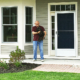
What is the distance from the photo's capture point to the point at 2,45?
30.9 feet

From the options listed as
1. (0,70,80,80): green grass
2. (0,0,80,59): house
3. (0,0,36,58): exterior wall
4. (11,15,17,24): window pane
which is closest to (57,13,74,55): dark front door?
(0,0,80,59): house

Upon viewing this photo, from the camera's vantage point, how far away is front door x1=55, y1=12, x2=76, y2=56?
9.47m

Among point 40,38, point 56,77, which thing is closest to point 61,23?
point 40,38

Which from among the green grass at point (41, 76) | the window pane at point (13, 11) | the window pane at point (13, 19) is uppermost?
the window pane at point (13, 11)

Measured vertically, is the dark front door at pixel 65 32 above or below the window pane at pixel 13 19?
below

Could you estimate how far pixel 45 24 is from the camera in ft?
31.1

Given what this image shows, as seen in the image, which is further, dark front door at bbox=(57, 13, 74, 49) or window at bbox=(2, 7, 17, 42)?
dark front door at bbox=(57, 13, 74, 49)

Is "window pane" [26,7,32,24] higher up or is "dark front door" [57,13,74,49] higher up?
"window pane" [26,7,32,24]

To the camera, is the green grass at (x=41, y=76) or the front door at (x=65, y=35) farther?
the front door at (x=65, y=35)

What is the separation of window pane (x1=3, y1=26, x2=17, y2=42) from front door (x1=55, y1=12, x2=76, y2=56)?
1963 mm

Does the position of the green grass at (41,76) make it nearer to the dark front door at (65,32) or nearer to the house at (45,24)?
the house at (45,24)

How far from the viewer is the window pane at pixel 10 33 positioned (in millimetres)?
9383

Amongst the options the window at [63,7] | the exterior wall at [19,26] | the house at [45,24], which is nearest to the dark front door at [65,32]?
the house at [45,24]

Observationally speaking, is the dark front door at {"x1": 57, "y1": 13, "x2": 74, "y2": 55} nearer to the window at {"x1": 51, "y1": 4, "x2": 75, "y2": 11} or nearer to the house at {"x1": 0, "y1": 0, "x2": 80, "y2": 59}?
the house at {"x1": 0, "y1": 0, "x2": 80, "y2": 59}
